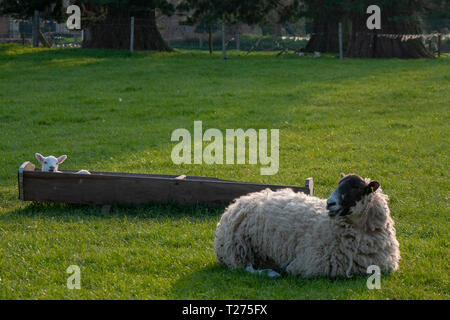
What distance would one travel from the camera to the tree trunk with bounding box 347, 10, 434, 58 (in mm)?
27766

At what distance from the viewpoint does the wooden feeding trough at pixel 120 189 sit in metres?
7.56

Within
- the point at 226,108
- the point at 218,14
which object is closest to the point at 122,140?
the point at 226,108

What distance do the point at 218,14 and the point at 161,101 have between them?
43.9 feet

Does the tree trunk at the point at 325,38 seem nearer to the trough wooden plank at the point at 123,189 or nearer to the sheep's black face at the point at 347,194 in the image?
the trough wooden plank at the point at 123,189

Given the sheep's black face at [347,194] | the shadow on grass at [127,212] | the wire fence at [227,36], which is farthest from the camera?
the wire fence at [227,36]

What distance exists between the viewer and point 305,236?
547 centimetres

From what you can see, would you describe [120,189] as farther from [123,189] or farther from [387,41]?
[387,41]

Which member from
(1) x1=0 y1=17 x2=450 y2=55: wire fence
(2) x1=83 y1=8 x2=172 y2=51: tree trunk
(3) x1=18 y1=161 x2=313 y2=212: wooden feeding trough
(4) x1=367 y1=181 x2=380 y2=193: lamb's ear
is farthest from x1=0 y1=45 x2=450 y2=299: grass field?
(1) x1=0 y1=17 x2=450 y2=55: wire fence

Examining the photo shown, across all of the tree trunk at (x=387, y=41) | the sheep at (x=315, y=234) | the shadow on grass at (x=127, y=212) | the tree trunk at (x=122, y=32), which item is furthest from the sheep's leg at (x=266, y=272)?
the tree trunk at (x=122, y=32)

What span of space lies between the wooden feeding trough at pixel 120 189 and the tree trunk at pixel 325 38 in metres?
24.5

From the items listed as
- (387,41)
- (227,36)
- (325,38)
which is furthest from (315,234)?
(227,36)

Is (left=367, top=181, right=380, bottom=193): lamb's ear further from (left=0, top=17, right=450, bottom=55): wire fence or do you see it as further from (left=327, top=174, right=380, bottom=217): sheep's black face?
(left=0, top=17, right=450, bottom=55): wire fence

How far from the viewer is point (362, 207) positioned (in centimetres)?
525

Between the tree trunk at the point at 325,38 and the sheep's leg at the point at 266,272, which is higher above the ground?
the tree trunk at the point at 325,38
